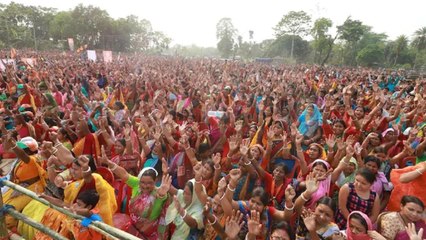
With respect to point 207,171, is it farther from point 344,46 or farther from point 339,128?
point 344,46

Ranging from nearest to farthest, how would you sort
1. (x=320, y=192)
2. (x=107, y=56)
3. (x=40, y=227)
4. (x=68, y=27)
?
(x=40, y=227), (x=320, y=192), (x=107, y=56), (x=68, y=27)

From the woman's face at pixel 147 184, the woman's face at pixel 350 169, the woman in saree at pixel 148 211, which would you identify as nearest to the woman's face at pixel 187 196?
the woman in saree at pixel 148 211

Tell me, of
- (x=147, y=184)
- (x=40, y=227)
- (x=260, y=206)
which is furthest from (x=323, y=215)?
(x=40, y=227)

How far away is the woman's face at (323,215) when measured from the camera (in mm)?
2596

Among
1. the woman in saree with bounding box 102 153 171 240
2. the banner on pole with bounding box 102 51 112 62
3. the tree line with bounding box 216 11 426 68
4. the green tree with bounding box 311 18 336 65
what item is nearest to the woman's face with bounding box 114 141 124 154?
the woman in saree with bounding box 102 153 171 240

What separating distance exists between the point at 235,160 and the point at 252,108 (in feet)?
9.79

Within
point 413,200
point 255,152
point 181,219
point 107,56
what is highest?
point 107,56

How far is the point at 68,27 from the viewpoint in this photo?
48.0 m

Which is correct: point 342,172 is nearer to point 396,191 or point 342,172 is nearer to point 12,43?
point 396,191

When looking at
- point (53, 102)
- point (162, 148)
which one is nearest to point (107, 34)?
point (53, 102)

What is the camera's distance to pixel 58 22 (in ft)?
164

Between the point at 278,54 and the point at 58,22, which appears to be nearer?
the point at 58,22

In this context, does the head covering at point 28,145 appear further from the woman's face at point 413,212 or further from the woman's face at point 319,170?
the woman's face at point 413,212

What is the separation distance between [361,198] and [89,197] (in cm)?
240
